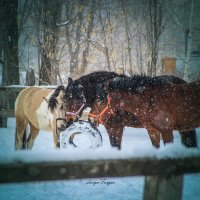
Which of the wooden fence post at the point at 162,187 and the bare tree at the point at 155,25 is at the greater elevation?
the bare tree at the point at 155,25

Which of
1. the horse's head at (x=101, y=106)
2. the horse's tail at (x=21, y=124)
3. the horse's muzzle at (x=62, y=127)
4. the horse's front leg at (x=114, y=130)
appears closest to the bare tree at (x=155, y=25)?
the horse's tail at (x=21, y=124)

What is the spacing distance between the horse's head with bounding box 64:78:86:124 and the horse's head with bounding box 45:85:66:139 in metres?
0.11

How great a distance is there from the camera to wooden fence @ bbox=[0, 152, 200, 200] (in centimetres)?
132

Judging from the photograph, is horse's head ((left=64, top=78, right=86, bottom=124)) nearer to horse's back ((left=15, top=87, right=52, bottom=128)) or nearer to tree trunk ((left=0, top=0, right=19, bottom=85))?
horse's back ((left=15, top=87, right=52, bottom=128))

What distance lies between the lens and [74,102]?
504cm

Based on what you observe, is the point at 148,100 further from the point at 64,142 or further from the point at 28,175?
the point at 28,175

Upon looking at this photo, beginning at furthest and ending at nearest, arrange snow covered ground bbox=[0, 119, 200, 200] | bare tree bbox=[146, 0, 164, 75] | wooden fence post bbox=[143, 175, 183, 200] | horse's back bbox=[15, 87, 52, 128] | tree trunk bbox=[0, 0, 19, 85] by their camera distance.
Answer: bare tree bbox=[146, 0, 164, 75]
tree trunk bbox=[0, 0, 19, 85]
horse's back bbox=[15, 87, 52, 128]
snow covered ground bbox=[0, 119, 200, 200]
wooden fence post bbox=[143, 175, 183, 200]

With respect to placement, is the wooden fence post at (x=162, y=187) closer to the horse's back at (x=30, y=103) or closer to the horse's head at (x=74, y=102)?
the horse's head at (x=74, y=102)

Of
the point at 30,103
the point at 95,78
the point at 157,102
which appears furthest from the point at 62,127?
the point at 157,102

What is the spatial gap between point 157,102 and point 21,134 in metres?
2.81

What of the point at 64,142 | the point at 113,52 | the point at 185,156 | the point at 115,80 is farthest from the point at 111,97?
the point at 113,52

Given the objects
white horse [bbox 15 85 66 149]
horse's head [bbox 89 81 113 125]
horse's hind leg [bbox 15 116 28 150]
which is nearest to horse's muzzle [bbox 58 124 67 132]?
white horse [bbox 15 85 66 149]

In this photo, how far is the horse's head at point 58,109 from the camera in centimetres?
508

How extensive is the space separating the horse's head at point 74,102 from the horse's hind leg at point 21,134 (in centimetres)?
141
